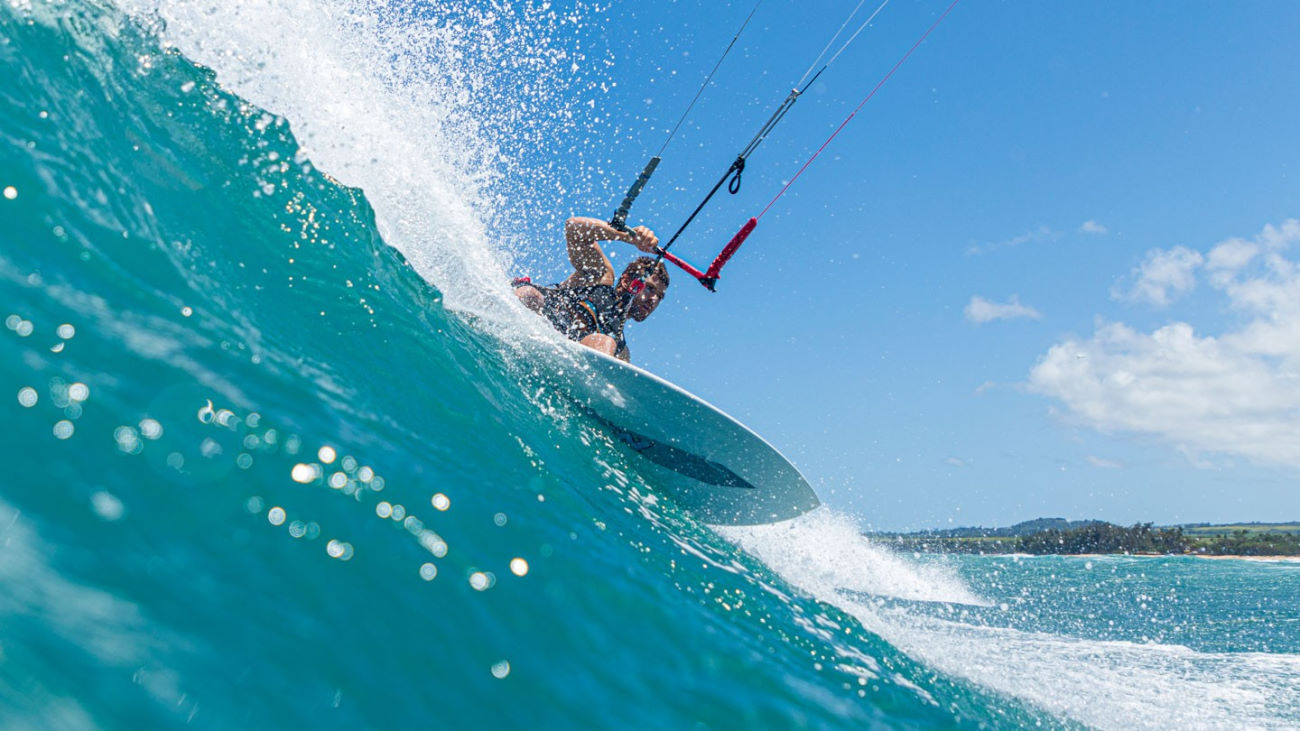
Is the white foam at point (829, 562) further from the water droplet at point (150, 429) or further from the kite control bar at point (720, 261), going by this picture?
the water droplet at point (150, 429)

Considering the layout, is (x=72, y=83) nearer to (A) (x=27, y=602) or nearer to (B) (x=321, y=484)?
(B) (x=321, y=484)

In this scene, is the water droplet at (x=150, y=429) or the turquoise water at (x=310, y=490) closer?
the turquoise water at (x=310, y=490)

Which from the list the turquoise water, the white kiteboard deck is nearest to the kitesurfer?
the turquoise water

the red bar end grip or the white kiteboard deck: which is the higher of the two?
the red bar end grip

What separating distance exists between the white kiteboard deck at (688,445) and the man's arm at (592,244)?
6.06ft

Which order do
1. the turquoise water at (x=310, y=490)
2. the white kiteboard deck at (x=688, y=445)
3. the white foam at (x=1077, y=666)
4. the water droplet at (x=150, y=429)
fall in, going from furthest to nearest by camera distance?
the white kiteboard deck at (x=688, y=445)
the white foam at (x=1077, y=666)
the water droplet at (x=150, y=429)
the turquoise water at (x=310, y=490)

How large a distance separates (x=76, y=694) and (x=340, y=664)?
2.02ft

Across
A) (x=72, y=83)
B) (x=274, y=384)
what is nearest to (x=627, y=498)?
(x=274, y=384)

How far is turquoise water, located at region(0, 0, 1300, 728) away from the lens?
5.83 ft

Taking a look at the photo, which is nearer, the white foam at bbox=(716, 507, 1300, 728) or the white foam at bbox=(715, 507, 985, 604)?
the white foam at bbox=(716, 507, 1300, 728)

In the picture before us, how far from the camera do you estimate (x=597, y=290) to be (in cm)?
750

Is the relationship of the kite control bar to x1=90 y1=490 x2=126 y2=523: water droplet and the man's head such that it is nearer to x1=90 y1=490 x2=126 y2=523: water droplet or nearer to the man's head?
the man's head

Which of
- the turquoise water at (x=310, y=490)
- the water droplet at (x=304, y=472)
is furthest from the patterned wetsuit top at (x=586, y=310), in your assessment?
the water droplet at (x=304, y=472)

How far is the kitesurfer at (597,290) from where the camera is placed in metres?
7.27
